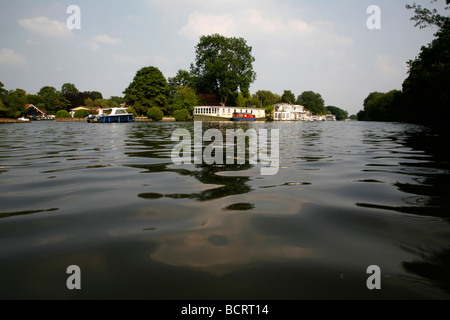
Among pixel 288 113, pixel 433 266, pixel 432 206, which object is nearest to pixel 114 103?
pixel 288 113

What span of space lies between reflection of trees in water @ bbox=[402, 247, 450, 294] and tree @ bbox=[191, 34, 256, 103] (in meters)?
57.8

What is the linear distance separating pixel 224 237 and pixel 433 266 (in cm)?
137

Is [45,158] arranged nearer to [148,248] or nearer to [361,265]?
[148,248]

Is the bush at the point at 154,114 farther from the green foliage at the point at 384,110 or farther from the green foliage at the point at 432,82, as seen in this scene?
the green foliage at the point at 384,110

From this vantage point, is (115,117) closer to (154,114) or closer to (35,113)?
(154,114)

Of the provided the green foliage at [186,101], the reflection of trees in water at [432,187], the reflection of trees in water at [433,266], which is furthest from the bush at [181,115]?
the reflection of trees in water at [433,266]

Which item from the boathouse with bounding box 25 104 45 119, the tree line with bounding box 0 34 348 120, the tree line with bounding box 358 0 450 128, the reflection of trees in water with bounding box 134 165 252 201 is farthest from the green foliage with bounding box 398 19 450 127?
the boathouse with bounding box 25 104 45 119

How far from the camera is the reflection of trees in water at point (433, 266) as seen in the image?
1.46 m

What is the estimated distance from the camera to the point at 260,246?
1.92 m

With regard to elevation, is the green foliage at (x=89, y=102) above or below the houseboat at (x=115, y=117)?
above

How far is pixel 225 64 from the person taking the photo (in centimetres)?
5644

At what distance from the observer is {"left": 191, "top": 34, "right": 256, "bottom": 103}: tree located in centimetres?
5719

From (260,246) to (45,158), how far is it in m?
6.21
